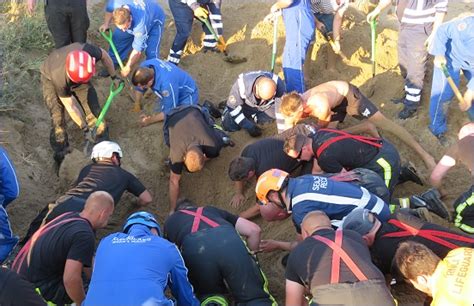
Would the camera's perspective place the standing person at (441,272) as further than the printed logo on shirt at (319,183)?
No

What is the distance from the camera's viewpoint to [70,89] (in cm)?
546

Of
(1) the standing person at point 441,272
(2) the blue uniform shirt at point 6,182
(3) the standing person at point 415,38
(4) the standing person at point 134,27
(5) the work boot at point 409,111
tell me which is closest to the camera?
(1) the standing person at point 441,272

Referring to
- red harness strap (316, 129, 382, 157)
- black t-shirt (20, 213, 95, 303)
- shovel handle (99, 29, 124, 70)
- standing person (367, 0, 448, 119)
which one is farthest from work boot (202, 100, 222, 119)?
black t-shirt (20, 213, 95, 303)

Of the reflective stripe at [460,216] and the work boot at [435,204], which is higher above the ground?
the reflective stripe at [460,216]

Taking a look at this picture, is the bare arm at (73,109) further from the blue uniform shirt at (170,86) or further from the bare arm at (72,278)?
the bare arm at (72,278)

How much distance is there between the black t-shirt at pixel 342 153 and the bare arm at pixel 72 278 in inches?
92.1

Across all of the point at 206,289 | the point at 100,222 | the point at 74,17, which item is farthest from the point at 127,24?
the point at 206,289

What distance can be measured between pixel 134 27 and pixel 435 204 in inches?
170

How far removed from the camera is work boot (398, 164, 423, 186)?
505 centimetres

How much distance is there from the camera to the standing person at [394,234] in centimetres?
341

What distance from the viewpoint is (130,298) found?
316 centimetres

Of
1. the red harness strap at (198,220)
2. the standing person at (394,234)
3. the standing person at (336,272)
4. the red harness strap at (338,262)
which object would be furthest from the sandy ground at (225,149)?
the red harness strap at (338,262)

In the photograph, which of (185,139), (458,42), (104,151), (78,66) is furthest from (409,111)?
(78,66)

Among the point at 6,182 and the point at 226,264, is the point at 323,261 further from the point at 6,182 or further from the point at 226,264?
the point at 6,182
